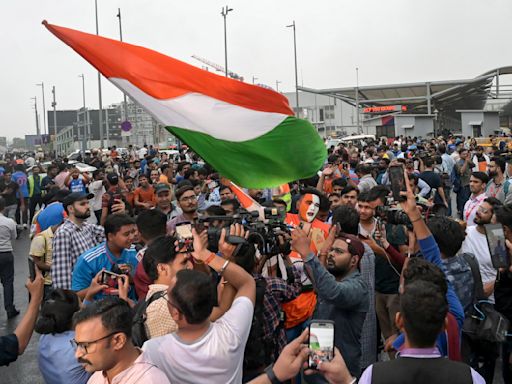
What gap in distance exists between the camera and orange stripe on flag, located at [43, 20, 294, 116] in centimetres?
528

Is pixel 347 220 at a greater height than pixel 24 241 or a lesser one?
greater

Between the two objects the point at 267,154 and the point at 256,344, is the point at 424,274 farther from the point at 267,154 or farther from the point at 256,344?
the point at 267,154

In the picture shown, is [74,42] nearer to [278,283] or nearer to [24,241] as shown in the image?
[278,283]

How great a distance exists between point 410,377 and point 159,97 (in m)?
3.67

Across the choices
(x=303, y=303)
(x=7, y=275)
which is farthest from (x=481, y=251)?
(x=7, y=275)

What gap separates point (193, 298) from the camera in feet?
9.64

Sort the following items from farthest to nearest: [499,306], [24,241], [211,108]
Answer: [24,241] < [211,108] < [499,306]

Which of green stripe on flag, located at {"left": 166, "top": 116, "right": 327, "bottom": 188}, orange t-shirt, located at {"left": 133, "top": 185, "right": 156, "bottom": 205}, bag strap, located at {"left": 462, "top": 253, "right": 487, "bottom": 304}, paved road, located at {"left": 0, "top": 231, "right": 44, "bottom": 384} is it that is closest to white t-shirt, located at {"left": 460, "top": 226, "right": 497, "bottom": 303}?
→ bag strap, located at {"left": 462, "top": 253, "right": 487, "bottom": 304}

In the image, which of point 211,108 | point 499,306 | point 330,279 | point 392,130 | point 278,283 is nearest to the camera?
point 330,279

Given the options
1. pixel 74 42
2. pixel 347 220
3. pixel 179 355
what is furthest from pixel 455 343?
pixel 74 42

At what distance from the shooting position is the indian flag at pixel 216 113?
17.5 ft

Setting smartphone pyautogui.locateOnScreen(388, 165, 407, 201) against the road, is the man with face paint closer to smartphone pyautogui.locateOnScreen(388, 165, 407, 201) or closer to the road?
smartphone pyautogui.locateOnScreen(388, 165, 407, 201)

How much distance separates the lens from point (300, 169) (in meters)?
5.89

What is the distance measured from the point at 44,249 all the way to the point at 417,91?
60933mm
